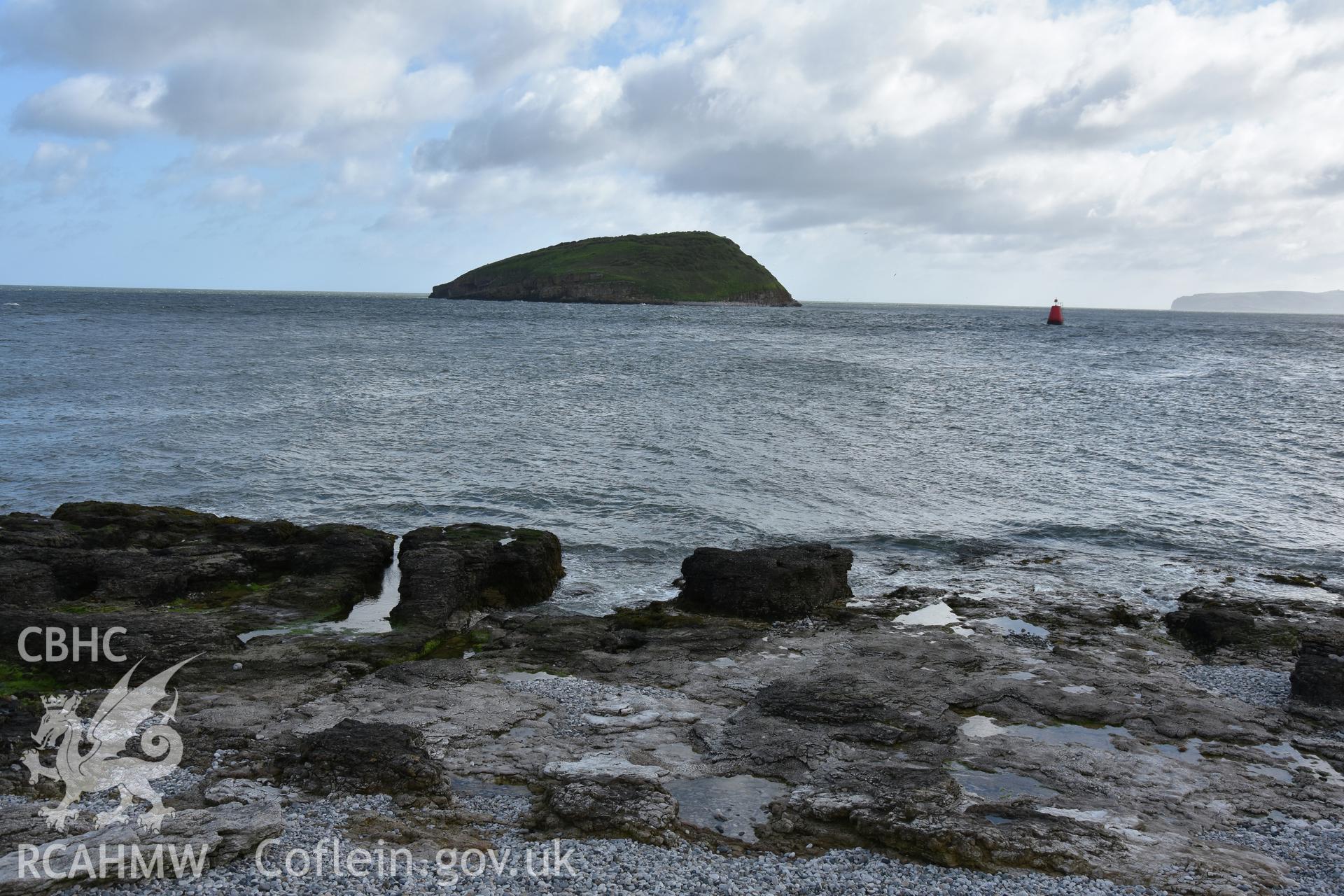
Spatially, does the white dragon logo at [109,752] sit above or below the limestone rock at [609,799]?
above

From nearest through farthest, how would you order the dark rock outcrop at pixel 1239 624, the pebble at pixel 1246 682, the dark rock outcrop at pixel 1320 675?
the dark rock outcrop at pixel 1320 675
the pebble at pixel 1246 682
the dark rock outcrop at pixel 1239 624

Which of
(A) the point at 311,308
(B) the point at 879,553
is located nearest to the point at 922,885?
(B) the point at 879,553

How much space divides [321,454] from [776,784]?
28606 millimetres

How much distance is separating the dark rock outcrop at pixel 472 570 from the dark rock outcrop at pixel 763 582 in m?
3.51

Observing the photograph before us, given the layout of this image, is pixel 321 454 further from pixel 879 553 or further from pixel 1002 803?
pixel 1002 803

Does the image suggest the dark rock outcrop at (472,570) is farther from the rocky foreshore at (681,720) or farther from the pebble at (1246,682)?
the pebble at (1246,682)

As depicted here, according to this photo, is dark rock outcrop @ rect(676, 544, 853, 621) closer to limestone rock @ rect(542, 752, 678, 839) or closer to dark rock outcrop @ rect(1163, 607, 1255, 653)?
dark rock outcrop @ rect(1163, 607, 1255, 653)

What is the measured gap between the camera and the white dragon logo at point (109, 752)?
31.9 feet

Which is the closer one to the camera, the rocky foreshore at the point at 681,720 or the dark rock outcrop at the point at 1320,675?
the rocky foreshore at the point at 681,720

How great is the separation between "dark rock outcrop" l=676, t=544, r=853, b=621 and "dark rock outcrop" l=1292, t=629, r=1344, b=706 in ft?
28.6

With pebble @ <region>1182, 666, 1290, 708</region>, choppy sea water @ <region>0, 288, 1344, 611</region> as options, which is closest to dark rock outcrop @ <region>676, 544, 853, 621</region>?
choppy sea water @ <region>0, 288, 1344, 611</region>

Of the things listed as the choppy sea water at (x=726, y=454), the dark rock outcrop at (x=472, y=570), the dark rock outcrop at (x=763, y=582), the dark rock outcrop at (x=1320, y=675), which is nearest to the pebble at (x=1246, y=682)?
the dark rock outcrop at (x=1320, y=675)

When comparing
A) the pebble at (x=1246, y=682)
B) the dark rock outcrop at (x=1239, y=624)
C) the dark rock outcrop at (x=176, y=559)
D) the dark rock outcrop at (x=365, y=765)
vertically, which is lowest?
the pebble at (x=1246, y=682)

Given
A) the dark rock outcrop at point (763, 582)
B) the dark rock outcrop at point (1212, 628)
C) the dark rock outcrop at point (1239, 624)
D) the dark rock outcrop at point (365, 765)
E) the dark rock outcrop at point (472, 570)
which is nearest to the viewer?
the dark rock outcrop at point (365, 765)
